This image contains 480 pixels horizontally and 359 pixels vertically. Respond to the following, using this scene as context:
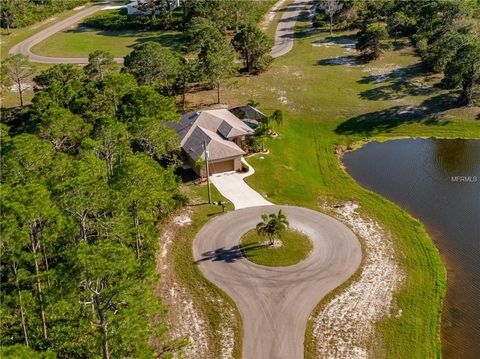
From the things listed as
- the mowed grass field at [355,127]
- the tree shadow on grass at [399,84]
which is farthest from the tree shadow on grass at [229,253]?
the tree shadow on grass at [399,84]

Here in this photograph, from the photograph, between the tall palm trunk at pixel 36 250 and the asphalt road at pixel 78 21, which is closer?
the tall palm trunk at pixel 36 250

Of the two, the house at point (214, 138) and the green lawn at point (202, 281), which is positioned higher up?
the house at point (214, 138)

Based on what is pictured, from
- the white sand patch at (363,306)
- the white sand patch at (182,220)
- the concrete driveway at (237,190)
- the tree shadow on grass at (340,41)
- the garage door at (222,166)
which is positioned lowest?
the white sand patch at (363,306)

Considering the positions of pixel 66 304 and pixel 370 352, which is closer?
pixel 66 304

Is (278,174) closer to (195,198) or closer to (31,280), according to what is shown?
(195,198)

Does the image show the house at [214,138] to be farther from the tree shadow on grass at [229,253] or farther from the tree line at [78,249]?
the tree shadow on grass at [229,253]

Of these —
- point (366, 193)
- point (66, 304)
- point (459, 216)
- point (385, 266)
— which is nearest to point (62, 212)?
point (66, 304)

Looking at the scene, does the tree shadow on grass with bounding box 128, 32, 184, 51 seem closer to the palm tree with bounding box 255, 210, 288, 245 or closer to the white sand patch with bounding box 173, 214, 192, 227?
the white sand patch with bounding box 173, 214, 192, 227

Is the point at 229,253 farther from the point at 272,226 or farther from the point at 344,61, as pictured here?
the point at 344,61
